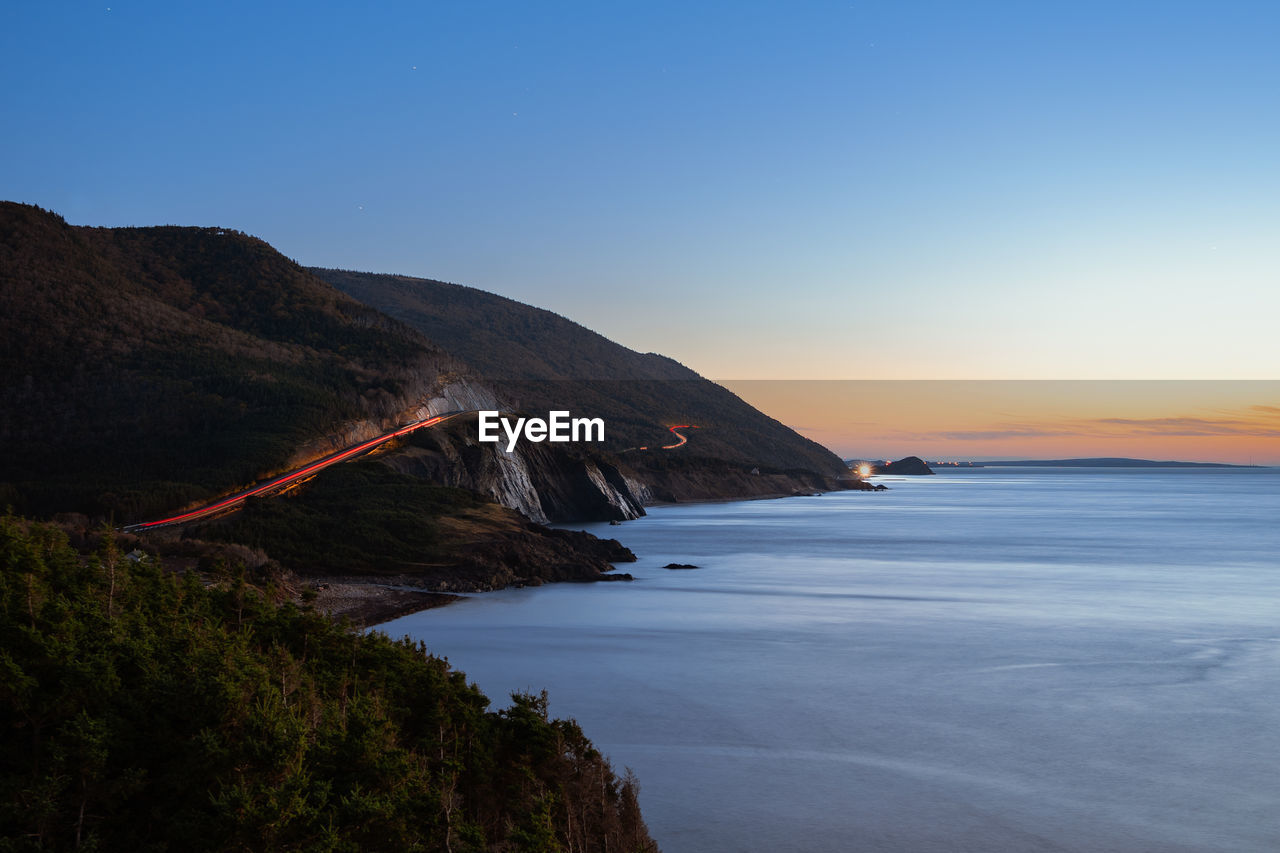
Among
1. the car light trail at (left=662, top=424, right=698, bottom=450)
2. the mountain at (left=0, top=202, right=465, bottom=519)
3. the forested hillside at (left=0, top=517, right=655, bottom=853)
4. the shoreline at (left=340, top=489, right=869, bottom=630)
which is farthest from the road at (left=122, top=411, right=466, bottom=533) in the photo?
the car light trail at (left=662, top=424, right=698, bottom=450)

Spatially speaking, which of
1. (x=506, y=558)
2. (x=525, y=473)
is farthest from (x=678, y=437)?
(x=506, y=558)

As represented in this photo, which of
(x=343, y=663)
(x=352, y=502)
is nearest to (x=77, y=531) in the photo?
(x=352, y=502)

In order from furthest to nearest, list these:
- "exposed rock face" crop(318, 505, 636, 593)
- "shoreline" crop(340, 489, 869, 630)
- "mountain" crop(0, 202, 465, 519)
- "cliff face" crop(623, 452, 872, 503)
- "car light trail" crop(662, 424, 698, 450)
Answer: "car light trail" crop(662, 424, 698, 450) → "cliff face" crop(623, 452, 872, 503) → "mountain" crop(0, 202, 465, 519) → "exposed rock face" crop(318, 505, 636, 593) → "shoreline" crop(340, 489, 869, 630)

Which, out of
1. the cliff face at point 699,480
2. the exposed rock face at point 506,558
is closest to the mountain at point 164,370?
the exposed rock face at point 506,558

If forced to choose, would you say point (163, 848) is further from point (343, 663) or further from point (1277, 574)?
point (1277, 574)

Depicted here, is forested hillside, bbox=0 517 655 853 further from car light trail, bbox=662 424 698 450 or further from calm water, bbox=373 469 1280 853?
car light trail, bbox=662 424 698 450

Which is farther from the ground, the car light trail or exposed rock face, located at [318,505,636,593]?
the car light trail
